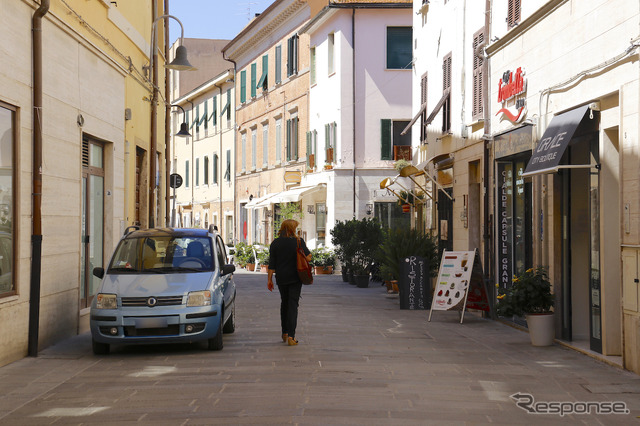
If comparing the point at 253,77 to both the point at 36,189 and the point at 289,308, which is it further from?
the point at 36,189

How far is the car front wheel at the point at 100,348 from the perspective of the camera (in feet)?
37.8

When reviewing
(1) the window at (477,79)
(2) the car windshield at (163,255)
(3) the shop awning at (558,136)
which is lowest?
(2) the car windshield at (163,255)

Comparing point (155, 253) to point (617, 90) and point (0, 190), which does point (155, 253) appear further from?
point (617, 90)

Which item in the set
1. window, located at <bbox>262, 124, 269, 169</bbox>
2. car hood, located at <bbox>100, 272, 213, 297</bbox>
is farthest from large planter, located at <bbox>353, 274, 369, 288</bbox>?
window, located at <bbox>262, 124, 269, 169</bbox>

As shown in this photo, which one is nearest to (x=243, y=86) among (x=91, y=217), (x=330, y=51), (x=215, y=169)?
(x=215, y=169)

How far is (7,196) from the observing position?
11062mm

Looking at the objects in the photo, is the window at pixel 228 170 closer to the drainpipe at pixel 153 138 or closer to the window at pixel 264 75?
the window at pixel 264 75

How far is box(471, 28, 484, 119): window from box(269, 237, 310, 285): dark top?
6189 mm

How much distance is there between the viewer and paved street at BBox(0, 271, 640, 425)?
750cm

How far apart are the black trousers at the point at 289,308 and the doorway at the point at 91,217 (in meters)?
3.76

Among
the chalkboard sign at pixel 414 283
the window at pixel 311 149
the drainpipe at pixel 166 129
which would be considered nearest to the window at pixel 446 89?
the chalkboard sign at pixel 414 283

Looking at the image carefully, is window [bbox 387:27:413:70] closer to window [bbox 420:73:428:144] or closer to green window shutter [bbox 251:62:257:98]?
window [bbox 420:73:428:144]

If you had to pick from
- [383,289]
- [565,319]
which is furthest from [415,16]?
[565,319]

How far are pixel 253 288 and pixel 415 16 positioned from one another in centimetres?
834
